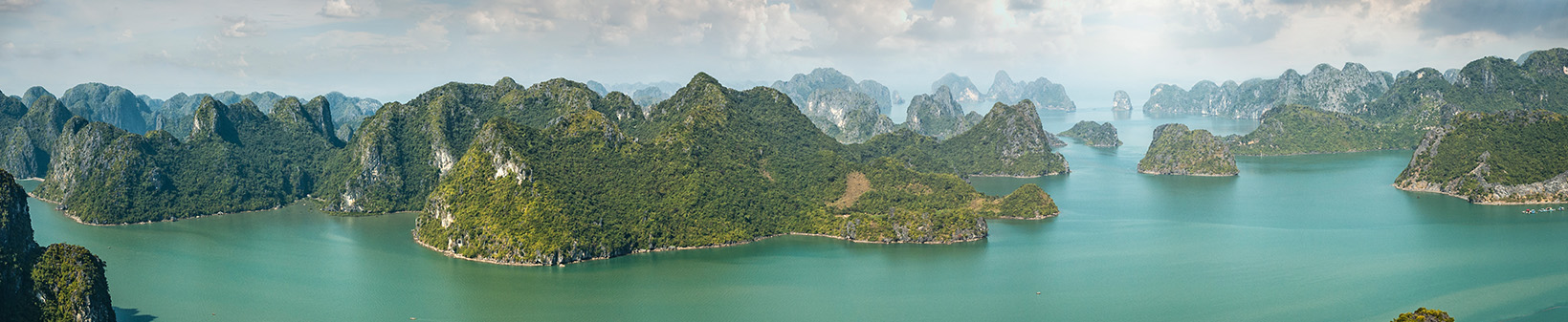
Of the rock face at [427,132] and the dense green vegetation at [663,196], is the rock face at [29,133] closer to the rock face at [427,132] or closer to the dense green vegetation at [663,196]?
the rock face at [427,132]

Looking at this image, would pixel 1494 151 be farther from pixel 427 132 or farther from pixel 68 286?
pixel 68 286

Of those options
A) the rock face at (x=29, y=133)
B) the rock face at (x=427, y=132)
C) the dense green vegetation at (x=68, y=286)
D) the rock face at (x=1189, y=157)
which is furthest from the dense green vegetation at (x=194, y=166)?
the rock face at (x=1189, y=157)

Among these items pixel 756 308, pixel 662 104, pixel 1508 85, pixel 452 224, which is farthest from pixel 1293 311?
pixel 1508 85

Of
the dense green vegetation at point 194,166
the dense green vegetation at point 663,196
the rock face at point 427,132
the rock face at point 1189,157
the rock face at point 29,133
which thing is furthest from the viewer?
the rock face at point 29,133

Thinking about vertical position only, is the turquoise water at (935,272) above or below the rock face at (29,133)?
below

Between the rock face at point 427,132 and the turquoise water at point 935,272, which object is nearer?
the turquoise water at point 935,272

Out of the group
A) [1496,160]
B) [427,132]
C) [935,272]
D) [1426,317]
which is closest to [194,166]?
[427,132]

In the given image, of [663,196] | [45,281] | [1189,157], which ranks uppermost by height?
[1189,157]

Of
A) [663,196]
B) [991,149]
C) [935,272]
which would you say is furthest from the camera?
[991,149]
